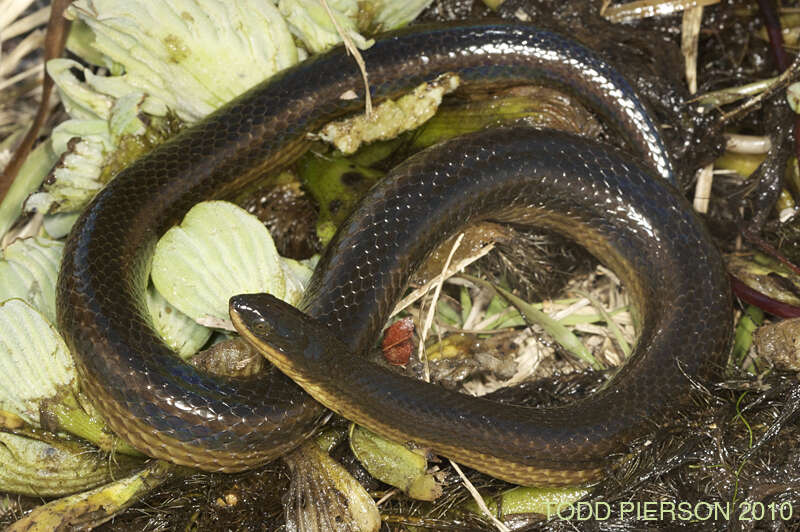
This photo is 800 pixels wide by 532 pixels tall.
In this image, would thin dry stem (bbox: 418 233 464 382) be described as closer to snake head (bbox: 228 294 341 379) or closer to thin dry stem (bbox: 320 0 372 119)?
snake head (bbox: 228 294 341 379)

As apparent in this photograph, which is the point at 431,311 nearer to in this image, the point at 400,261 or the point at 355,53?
the point at 400,261

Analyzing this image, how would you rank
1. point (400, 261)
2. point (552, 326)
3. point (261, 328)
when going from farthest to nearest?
1. point (552, 326)
2. point (400, 261)
3. point (261, 328)

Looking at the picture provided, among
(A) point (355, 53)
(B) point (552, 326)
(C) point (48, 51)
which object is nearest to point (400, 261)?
(B) point (552, 326)

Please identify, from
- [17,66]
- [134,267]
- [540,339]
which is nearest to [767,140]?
[540,339]

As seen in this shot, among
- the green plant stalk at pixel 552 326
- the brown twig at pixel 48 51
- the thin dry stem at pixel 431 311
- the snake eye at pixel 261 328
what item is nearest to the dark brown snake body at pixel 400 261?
the snake eye at pixel 261 328

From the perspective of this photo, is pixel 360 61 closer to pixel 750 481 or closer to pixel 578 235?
pixel 578 235

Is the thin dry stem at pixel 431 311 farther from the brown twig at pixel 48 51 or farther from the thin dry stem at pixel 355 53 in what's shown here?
the brown twig at pixel 48 51
